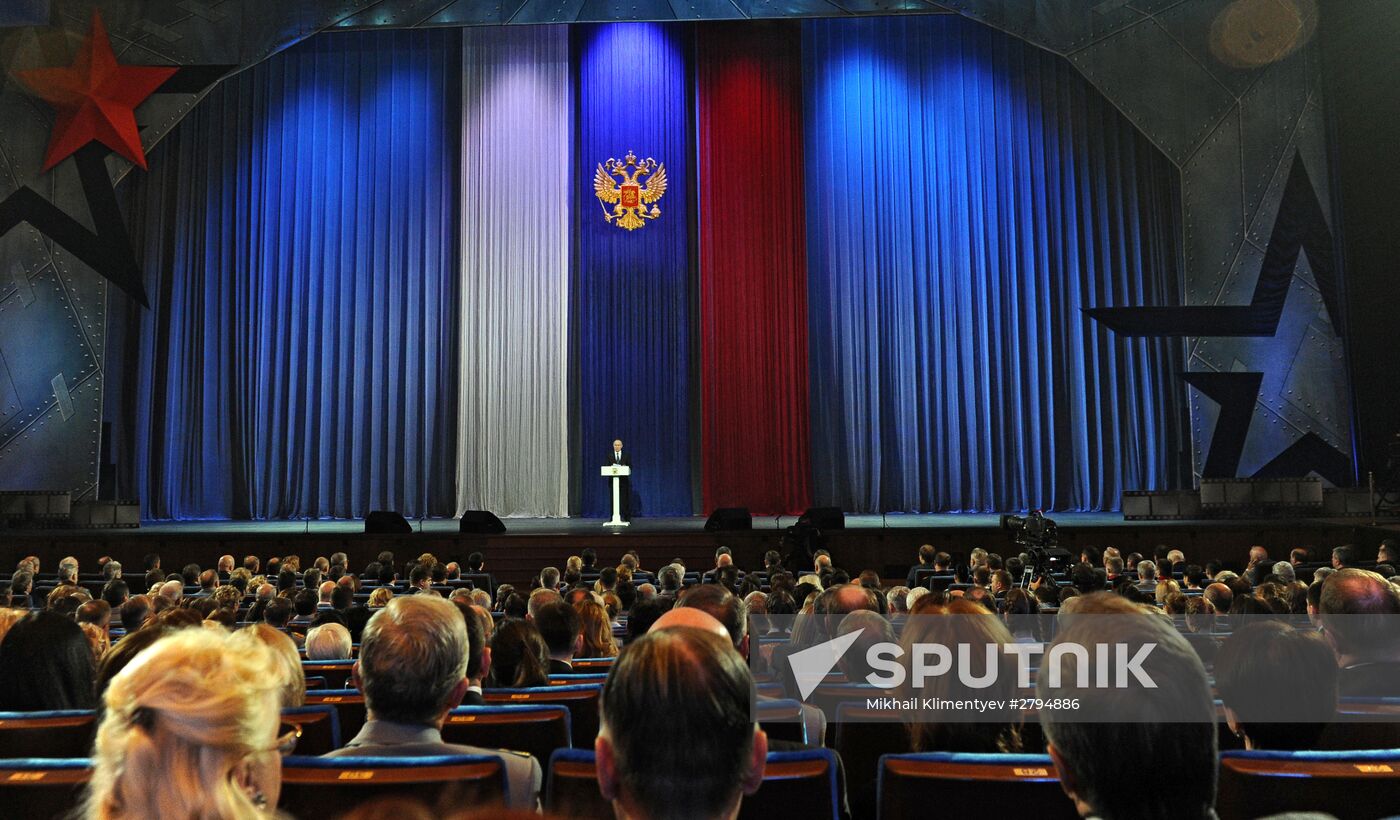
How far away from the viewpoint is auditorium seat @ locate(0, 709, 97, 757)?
2918 mm

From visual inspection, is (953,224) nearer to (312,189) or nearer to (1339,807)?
(312,189)

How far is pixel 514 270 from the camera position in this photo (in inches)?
736

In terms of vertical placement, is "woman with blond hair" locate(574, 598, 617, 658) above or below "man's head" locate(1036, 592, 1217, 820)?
below

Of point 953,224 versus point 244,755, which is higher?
point 953,224

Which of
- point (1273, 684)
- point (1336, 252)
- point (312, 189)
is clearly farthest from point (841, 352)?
point (1273, 684)

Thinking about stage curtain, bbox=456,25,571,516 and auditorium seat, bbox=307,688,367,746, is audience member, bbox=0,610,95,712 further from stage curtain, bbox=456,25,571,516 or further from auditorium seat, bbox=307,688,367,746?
stage curtain, bbox=456,25,571,516

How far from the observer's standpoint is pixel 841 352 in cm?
1861

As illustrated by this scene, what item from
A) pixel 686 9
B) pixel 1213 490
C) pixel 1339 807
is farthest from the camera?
pixel 686 9

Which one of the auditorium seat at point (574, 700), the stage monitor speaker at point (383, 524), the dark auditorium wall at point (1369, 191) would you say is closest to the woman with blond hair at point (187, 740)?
the auditorium seat at point (574, 700)

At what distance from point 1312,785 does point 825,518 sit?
37.5ft

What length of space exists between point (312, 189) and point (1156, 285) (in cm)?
1396

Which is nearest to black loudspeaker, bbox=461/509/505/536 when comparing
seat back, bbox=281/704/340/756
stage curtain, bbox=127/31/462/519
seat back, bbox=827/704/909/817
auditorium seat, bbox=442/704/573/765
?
stage curtain, bbox=127/31/462/519

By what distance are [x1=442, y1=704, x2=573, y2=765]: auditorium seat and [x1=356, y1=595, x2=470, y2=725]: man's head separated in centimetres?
41

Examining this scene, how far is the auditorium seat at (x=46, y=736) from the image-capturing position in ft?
9.57
